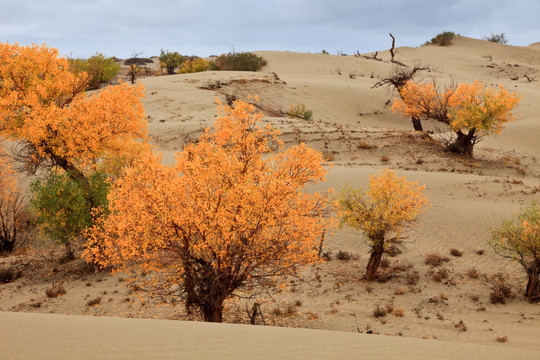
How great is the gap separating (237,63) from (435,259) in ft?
174

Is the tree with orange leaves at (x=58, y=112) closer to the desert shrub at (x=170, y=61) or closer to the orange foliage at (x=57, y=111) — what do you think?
the orange foliage at (x=57, y=111)

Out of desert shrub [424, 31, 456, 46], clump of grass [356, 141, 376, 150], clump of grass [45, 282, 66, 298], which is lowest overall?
clump of grass [45, 282, 66, 298]

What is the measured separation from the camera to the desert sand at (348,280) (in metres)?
5.34

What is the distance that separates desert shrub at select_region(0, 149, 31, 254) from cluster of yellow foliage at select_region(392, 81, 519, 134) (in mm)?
24472

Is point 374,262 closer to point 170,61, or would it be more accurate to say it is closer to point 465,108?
point 465,108

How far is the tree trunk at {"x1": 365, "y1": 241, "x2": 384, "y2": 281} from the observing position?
50.2 feet

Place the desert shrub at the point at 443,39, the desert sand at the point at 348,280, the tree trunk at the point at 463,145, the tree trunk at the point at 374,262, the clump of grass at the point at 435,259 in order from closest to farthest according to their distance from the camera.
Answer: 1. the desert sand at the point at 348,280
2. the tree trunk at the point at 374,262
3. the clump of grass at the point at 435,259
4. the tree trunk at the point at 463,145
5. the desert shrub at the point at 443,39

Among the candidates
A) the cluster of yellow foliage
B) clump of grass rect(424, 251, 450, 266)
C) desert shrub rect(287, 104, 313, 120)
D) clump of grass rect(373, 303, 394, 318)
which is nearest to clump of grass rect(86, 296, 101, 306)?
clump of grass rect(373, 303, 394, 318)

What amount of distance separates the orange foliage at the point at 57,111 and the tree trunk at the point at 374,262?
10732 mm

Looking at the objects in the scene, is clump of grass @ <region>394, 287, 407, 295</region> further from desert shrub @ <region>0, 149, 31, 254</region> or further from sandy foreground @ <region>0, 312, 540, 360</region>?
desert shrub @ <region>0, 149, 31, 254</region>

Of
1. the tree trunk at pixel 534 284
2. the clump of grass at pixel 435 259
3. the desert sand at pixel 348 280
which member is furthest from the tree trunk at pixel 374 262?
the tree trunk at pixel 534 284

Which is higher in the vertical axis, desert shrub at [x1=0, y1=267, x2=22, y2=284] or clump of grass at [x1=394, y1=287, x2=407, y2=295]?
clump of grass at [x1=394, y1=287, x2=407, y2=295]

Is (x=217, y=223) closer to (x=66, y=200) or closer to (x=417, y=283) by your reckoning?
(x=417, y=283)

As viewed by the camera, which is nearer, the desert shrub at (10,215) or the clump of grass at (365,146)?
the desert shrub at (10,215)
